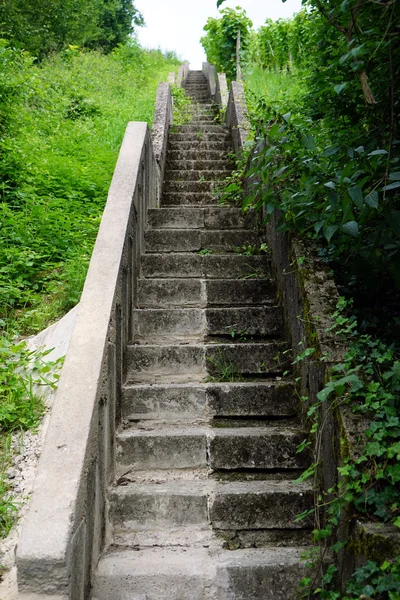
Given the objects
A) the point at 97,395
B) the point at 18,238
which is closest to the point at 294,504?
the point at 97,395

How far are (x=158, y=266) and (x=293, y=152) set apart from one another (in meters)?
1.65

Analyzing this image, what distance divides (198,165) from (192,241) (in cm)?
252

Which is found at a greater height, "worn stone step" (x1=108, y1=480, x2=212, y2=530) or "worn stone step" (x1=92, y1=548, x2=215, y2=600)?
"worn stone step" (x1=108, y1=480, x2=212, y2=530)

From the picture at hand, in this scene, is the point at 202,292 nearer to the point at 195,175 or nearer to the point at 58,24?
the point at 195,175

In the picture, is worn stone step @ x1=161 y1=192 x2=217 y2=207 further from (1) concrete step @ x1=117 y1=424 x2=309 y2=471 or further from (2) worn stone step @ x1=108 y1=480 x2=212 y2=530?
(2) worn stone step @ x1=108 y1=480 x2=212 y2=530

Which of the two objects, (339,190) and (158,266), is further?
(158,266)

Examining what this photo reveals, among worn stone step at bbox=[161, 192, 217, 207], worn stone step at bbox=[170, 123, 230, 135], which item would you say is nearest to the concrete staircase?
worn stone step at bbox=[161, 192, 217, 207]

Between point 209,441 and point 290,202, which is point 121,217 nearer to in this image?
point 290,202

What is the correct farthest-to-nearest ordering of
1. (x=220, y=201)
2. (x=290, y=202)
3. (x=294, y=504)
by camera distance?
(x=220, y=201)
(x=290, y=202)
(x=294, y=504)

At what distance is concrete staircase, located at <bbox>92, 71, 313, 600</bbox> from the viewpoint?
2.53m

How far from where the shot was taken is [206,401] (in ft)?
11.3

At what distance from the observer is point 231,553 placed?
8.70 feet

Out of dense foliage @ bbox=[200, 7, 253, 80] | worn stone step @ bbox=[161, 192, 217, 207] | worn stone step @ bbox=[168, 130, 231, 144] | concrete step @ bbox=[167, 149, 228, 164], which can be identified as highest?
dense foliage @ bbox=[200, 7, 253, 80]

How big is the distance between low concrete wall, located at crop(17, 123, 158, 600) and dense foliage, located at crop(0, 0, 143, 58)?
36.4 ft
